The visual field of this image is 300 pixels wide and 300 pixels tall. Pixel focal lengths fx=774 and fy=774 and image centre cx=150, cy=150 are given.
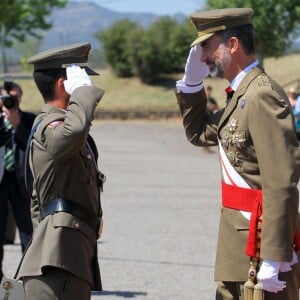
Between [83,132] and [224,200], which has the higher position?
[83,132]

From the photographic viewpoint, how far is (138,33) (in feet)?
128

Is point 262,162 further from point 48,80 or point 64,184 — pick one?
point 48,80

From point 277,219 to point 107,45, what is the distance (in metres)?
37.4

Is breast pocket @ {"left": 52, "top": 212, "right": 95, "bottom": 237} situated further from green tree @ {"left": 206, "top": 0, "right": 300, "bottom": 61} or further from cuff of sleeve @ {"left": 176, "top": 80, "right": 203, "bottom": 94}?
green tree @ {"left": 206, "top": 0, "right": 300, "bottom": 61}

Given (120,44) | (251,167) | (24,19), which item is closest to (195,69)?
(251,167)

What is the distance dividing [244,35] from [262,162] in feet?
2.05

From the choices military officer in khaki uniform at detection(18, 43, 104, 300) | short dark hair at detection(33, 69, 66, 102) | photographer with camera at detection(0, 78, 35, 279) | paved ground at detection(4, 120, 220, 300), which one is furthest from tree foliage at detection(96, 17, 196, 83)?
military officer in khaki uniform at detection(18, 43, 104, 300)

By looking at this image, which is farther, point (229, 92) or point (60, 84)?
point (60, 84)

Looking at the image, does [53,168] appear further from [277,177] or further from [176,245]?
[176,245]

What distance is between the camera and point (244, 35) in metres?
3.60

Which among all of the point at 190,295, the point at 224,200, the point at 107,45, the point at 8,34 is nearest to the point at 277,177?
the point at 224,200

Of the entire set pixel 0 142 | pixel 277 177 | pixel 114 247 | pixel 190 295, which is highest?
pixel 277 177

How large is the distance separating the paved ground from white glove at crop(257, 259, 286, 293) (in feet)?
10.1

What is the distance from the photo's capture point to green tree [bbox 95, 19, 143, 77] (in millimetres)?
38875
